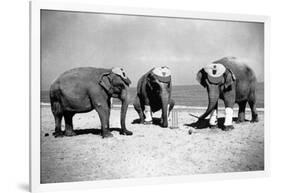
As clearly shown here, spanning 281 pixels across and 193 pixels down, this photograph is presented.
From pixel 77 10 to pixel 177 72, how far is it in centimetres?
121

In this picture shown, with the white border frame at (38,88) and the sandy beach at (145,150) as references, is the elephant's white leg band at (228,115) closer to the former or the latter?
the sandy beach at (145,150)

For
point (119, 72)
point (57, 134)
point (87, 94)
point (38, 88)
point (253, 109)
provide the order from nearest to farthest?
point (38, 88) → point (57, 134) → point (87, 94) → point (119, 72) → point (253, 109)

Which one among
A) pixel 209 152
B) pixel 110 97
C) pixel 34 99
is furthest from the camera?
pixel 209 152

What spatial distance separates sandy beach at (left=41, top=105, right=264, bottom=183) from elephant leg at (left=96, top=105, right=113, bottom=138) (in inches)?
1.8

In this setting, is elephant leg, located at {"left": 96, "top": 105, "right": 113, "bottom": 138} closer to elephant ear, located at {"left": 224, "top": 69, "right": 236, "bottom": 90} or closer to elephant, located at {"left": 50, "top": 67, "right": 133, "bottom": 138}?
elephant, located at {"left": 50, "top": 67, "right": 133, "bottom": 138}

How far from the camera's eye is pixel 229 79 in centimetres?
528

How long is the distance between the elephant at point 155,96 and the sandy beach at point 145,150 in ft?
0.25

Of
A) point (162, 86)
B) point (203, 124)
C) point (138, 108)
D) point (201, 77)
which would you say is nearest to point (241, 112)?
point (203, 124)

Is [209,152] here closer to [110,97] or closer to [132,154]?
[132,154]

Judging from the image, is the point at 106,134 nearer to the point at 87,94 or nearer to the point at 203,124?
the point at 87,94

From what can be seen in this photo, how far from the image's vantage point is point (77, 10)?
182 inches

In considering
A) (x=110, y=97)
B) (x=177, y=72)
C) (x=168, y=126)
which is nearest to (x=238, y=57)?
(x=177, y=72)

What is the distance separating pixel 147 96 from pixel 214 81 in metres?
0.78

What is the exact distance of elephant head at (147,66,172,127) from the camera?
496 cm
